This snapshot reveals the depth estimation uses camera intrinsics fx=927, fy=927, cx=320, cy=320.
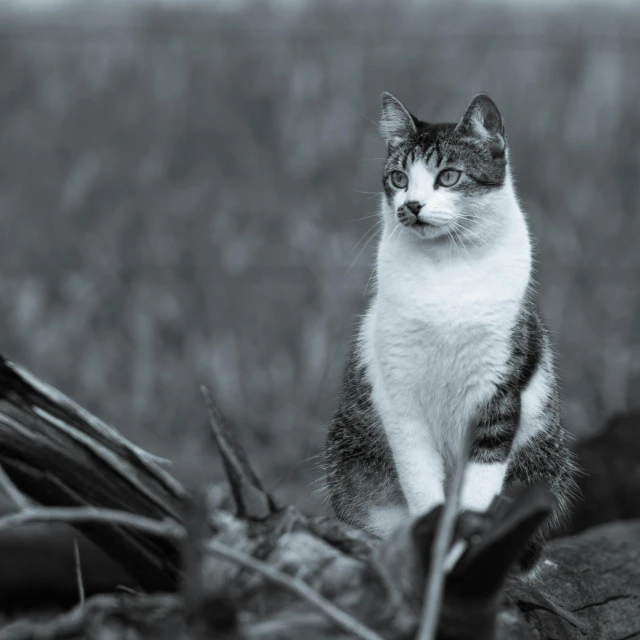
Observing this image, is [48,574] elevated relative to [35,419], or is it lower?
lower

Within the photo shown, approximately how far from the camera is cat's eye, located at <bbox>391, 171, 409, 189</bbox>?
2701 millimetres

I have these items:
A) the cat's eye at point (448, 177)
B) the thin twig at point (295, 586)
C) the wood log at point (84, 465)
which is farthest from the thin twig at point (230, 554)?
the cat's eye at point (448, 177)

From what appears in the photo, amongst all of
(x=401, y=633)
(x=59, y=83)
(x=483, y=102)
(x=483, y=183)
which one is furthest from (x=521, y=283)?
(x=59, y=83)

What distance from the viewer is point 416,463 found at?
2.50 metres

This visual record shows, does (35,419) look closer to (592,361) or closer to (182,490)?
(182,490)

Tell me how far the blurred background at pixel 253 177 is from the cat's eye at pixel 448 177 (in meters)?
2.87

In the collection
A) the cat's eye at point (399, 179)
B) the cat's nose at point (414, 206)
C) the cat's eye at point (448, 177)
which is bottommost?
the cat's nose at point (414, 206)

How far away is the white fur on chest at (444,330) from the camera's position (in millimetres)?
2480

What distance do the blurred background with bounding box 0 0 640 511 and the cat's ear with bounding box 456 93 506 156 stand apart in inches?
111

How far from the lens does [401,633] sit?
50.8 inches

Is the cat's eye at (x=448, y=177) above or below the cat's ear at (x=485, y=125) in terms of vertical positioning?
below

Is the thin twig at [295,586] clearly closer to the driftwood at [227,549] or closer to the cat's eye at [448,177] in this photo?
the driftwood at [227,549]

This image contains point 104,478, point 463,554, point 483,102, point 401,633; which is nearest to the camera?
point 401,633

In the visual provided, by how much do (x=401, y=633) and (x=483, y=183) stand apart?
167cm
